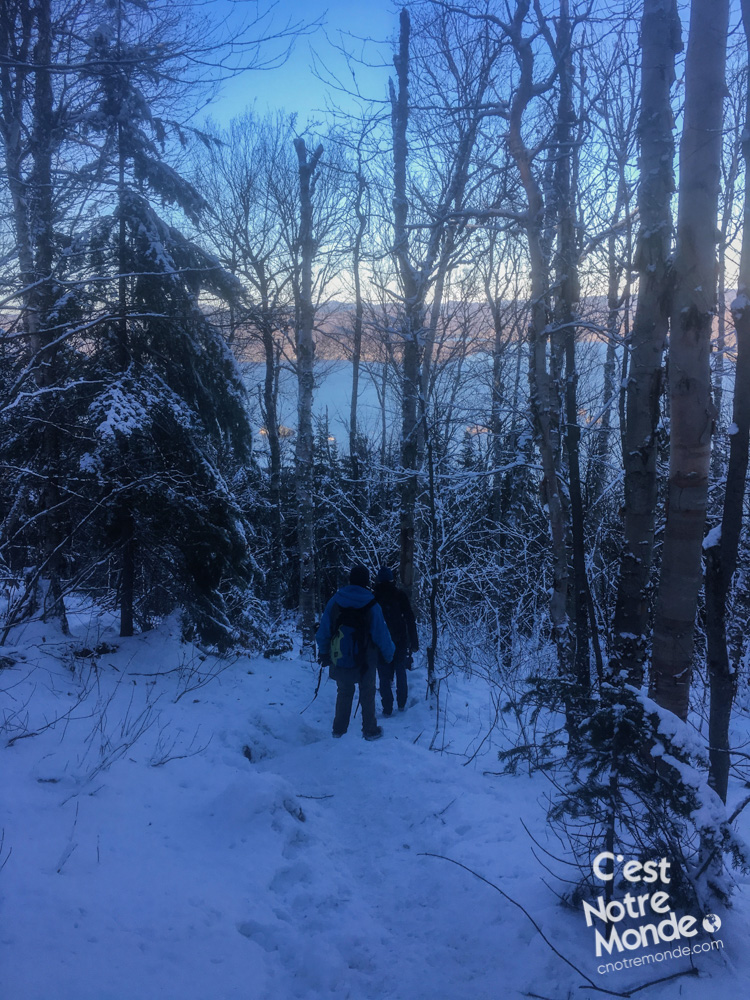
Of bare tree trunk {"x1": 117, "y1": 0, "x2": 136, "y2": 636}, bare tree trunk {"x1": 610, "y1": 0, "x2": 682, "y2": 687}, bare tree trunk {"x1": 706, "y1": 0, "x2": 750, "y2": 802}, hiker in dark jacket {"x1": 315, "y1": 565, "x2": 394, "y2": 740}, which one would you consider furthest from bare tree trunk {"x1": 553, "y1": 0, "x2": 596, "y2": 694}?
bare tree trunk {"x1": 117, "y1": 0, "x2": 136, "y2": 636}

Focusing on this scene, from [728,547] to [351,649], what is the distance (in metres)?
3.77

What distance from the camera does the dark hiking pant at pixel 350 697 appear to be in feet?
19.5

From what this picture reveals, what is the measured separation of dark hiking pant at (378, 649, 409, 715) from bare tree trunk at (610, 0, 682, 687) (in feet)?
11.9

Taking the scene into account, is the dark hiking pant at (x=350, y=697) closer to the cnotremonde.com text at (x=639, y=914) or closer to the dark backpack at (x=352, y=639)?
the dark backpack at (x=352, y=639)

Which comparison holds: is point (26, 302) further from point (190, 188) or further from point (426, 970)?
point (426, 970)

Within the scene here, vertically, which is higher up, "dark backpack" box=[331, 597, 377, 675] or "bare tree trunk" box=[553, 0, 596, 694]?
"bare tree trunk" box=[553, 0, 596, 694]

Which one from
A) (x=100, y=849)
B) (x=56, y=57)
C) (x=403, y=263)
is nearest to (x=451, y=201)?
(x=403, y=263)

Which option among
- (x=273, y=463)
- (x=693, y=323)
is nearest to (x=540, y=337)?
(x=693, y=323)

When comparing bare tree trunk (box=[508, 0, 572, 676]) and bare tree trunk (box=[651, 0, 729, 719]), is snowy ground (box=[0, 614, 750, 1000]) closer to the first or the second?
bare tree trunk (box=[651, 0, 729, 719])

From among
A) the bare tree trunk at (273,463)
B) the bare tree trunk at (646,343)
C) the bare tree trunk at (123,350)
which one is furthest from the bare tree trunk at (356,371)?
the bare tree trunk at (646,343)

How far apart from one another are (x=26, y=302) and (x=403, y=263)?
5070 mm

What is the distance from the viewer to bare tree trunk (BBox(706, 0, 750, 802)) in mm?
2920

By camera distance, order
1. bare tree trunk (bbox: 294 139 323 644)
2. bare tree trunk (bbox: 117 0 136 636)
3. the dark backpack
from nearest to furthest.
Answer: the dark backpack, bare tree trunk (bbox: 117 0 136 636), bare tree trunk (bbox: 294 139 323 644)

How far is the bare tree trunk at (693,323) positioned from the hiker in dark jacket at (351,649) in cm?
327
